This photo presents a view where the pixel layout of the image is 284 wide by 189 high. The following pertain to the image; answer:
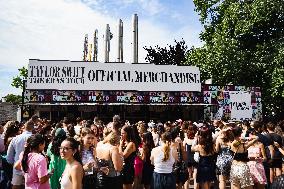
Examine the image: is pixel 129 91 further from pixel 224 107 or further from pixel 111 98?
pixel 224 107

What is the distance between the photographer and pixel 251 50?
29.1m

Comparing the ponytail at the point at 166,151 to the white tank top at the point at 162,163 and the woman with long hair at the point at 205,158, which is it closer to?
the white tank top at the point at 162,163

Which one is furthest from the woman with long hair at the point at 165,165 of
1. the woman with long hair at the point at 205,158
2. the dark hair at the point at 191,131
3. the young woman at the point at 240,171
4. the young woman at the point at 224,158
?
the dark hair at the point at 191,131

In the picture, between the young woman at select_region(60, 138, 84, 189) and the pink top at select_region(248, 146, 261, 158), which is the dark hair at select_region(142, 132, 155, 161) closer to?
the pink top at select_region(248, 146, 261, 158)

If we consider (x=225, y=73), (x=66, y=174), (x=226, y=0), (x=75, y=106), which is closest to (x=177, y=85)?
(x=225, y=73)

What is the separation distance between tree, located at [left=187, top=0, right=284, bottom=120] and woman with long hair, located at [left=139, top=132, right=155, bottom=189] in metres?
19.9

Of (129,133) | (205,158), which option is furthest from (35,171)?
(205,158)

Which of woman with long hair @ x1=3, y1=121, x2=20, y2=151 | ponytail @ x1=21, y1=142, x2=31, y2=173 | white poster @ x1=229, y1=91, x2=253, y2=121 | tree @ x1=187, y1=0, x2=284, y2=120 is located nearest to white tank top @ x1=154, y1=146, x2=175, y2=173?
ponytail @ x1=21, y1=142, x2=31, y2=173

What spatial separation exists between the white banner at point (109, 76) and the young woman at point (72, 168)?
20.2 m

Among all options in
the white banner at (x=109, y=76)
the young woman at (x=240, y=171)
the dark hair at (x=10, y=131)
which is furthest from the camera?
the white banner at (x=109, y=76)

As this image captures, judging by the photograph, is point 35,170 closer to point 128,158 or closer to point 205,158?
point 128,158

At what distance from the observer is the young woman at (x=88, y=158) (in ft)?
18.7

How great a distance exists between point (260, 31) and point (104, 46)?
23.4 meters

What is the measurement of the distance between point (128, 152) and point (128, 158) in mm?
245
